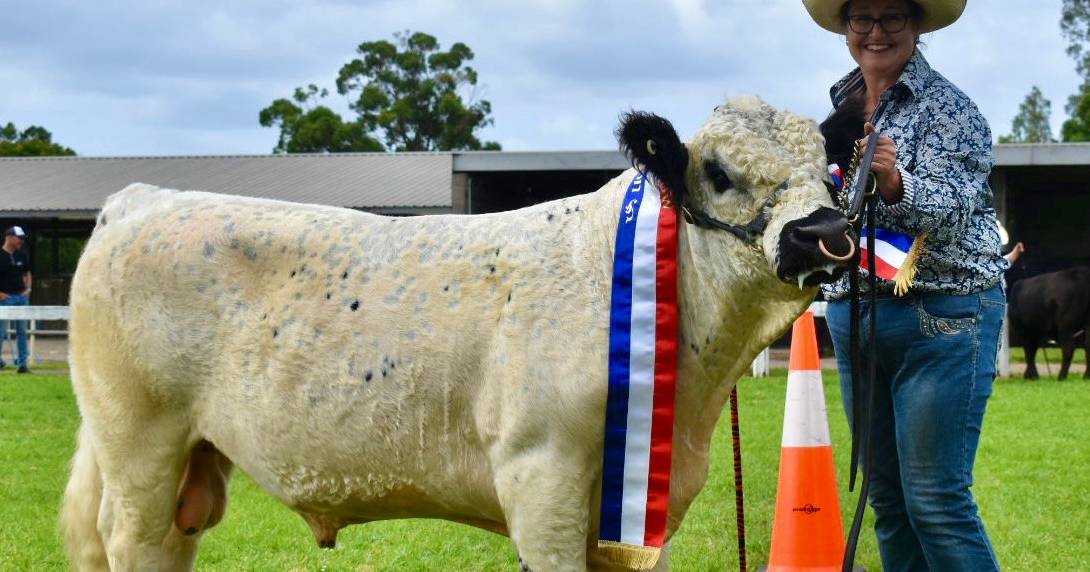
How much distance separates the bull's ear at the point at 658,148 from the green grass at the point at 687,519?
10.3 ft

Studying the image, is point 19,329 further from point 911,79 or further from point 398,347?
point 911,79

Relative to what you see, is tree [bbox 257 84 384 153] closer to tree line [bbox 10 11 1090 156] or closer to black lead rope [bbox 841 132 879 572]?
tree line [bbox 10 11 1090 156]

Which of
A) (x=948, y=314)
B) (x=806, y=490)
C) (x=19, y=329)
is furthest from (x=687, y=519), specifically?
(x=19, y=329)

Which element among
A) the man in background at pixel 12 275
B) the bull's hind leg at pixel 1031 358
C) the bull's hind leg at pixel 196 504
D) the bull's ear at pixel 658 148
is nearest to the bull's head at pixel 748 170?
the bull's ear at pixel 658 148

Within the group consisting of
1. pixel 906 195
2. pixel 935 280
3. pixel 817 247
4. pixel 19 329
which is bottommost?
pixel 19 329

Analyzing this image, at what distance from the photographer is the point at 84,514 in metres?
4.36

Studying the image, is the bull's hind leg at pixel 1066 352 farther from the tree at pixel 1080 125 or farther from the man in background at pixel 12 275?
the tree at pixel 1080 125

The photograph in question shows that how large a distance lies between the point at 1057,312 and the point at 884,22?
1537 cm

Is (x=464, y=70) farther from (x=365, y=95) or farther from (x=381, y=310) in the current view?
(x=381, y=310)

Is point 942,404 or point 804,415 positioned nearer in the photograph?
point 942,404

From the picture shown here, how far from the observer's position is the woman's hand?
10.9 ft

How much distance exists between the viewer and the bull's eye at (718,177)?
10.8 ft

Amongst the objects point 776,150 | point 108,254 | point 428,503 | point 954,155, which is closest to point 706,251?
point 776,150

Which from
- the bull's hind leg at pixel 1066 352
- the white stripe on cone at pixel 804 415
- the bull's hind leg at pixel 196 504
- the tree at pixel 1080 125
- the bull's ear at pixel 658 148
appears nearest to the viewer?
the bull's ear at pixel 658 148
